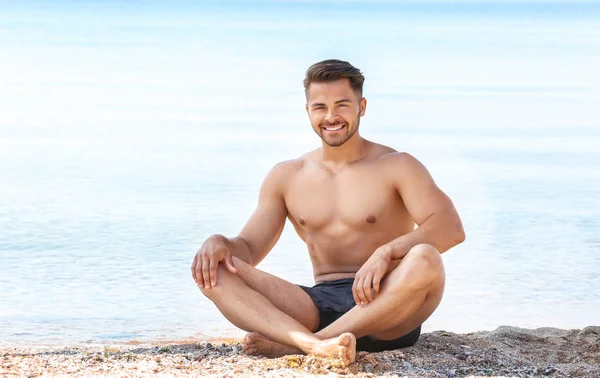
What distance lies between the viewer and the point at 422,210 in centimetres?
443

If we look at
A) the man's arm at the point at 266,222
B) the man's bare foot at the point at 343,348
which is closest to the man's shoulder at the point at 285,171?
the man's arm at the point at 266,222

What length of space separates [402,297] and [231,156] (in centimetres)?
718

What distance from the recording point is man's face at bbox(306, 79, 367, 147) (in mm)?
4477

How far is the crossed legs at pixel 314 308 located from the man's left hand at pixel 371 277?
4 centimetres

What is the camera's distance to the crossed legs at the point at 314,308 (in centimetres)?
412

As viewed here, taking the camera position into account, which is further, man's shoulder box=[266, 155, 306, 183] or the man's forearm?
man's shoulder box=[266, 155, 306, 183]

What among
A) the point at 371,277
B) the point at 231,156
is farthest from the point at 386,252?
the point at 231,156

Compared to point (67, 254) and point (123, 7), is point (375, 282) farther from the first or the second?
point (123, 7)

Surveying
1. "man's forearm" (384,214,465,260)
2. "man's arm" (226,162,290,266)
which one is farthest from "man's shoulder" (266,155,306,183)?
"man's forearm" (384,214,465,260)

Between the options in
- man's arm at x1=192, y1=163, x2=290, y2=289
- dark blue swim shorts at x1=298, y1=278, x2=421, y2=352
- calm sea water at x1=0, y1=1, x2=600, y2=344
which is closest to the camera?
dark blue swim shorts at x1=298, y1=278, x2=421, y2=352

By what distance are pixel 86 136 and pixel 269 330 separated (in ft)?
29.2

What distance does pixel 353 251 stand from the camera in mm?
4629

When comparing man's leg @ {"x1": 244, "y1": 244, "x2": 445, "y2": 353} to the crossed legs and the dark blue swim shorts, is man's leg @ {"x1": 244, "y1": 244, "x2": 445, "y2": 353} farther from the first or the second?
the dark blue swim shorts

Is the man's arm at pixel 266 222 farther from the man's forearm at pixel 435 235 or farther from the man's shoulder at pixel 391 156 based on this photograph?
the man's forearm at pixel 435 235
